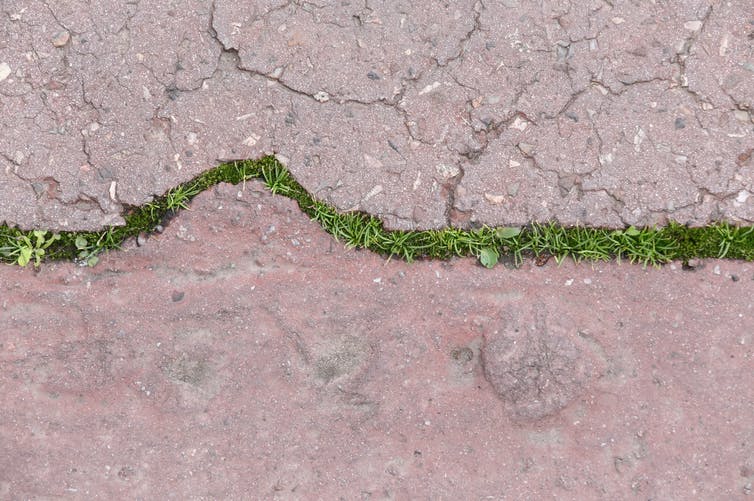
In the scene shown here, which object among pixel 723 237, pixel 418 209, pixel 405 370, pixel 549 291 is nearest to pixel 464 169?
pixel 418 209

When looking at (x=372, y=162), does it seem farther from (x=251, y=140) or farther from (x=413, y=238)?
(x=251, y=140)

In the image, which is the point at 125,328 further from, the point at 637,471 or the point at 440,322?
the point at 637,471

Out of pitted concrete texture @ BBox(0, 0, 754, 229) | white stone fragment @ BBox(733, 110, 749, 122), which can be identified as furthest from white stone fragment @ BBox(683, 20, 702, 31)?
white stone fragment @ BBox(733, 110, 749, 122)

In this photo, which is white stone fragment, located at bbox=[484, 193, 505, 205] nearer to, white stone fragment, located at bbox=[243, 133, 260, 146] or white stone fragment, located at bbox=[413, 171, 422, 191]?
white stone fragment, located at bbox=[413, 171, 422, 191]

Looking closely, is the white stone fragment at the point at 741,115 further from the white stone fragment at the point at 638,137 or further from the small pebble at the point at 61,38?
the small pebble at the point at 61,38

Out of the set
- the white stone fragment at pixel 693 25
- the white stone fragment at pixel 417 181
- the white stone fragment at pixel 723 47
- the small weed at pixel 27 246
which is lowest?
the small weed at pixel 27 246

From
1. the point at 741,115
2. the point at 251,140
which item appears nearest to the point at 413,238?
the point at 251,140

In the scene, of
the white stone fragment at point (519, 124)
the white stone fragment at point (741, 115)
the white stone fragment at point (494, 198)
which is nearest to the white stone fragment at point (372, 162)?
the white stone fragment at point (494, 198)
